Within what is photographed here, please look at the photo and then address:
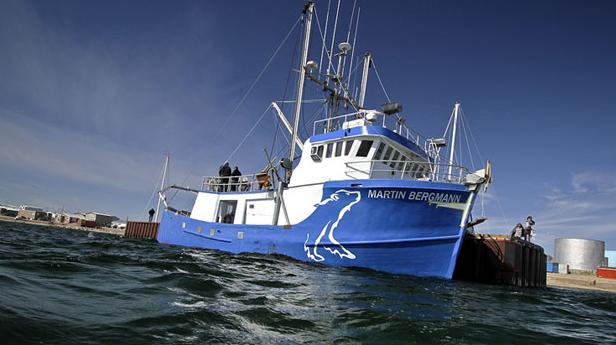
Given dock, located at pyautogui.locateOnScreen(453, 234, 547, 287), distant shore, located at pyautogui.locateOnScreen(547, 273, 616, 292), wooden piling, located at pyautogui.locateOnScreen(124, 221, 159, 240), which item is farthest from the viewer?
wooden piling, located at pyautogui.locateOnScreen(124, 221, 159, 240)

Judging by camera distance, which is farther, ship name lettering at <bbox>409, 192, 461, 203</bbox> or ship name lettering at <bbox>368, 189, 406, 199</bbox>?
ship name lettering at <bbox>368, 189, 406, 199</bbox>

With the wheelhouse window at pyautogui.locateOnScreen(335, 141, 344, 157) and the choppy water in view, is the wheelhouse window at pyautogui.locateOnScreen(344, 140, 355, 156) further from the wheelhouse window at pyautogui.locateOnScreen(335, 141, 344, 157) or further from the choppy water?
the choppy water

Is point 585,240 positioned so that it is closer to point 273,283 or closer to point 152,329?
point 273,283

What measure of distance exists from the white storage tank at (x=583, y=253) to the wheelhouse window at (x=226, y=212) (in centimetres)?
3158

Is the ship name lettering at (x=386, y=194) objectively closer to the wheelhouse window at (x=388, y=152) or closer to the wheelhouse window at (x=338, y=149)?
the wheelhouse window at (x=388, y=152)

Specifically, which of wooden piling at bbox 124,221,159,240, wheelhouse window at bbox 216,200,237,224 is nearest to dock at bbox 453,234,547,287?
wheelhouse window at bbox 216,200,237,224

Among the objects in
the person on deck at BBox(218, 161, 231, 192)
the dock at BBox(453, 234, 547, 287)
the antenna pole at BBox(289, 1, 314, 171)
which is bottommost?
the dock at BBox(453, 234, 547, 287)

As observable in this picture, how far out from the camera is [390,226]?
1207 centimetres

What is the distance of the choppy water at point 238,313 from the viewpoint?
3.31 m

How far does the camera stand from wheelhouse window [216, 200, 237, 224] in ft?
65.0

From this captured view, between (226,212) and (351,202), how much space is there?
966 centimetres

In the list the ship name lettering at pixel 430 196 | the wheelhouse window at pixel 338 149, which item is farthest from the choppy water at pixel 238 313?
the wheelhouse window at pixel 338 149

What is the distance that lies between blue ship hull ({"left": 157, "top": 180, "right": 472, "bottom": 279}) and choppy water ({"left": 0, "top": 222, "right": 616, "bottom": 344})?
4.10 metres

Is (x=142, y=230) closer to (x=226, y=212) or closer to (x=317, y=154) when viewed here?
(x=226, y=212)
